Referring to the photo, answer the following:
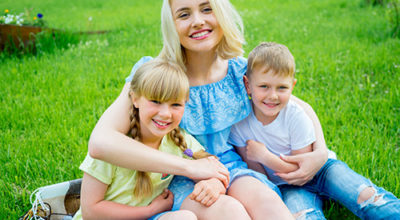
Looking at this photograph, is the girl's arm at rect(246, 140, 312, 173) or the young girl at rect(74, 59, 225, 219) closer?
the young girl at rect(74, 59, 225, 219)

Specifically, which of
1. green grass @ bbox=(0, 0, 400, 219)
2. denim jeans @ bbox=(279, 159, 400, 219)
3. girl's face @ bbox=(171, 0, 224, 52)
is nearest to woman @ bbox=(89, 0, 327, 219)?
girl's face @ bbox=(171, 0, 224, 52)

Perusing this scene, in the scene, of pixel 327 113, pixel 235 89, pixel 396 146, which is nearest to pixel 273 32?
pixel 327 113

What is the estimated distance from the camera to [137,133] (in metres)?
2.01

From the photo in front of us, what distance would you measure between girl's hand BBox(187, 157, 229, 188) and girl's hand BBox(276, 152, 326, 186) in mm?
411

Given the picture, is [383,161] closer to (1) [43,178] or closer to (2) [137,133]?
(2) [137,133]

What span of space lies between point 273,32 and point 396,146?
3.65m

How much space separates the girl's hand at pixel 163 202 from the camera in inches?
77.4

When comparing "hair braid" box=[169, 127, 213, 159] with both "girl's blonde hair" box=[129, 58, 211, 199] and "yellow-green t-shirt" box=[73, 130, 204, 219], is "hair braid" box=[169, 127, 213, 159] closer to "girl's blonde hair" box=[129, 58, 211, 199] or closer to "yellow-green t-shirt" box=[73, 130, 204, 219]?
"yellow-green t-shirt" box=[73, 130, 204, 219]

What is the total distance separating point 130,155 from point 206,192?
43cm

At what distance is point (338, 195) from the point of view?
6.92 feet

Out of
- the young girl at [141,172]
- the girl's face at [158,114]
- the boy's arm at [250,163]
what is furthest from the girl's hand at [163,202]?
the boy's arm at [250,163]

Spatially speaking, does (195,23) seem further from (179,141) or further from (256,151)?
(256,151)

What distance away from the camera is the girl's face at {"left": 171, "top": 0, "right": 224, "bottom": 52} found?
2131 millimetres

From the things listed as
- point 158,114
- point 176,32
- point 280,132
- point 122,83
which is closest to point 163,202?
point 158,114
